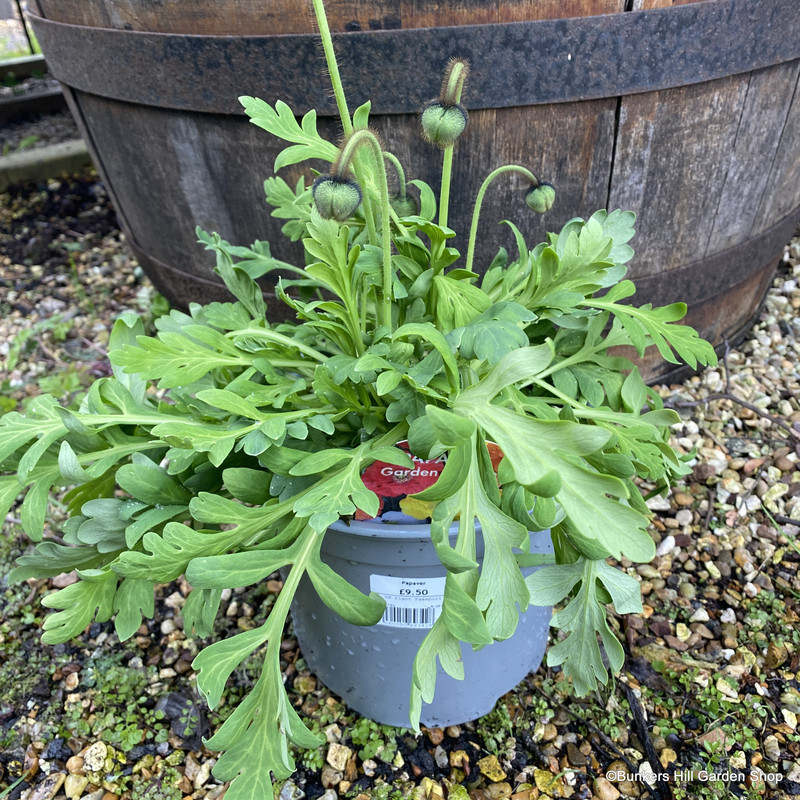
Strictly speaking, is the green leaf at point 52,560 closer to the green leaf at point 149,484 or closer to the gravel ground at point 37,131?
the green leaf at point 149,484

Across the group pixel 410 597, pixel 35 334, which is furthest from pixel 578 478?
pixel 35 334

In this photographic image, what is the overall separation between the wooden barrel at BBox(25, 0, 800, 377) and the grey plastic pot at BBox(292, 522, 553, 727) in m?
0.79

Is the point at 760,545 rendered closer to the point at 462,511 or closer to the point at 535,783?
the point at 535,783

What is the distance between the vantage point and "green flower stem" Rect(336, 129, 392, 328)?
78 cm

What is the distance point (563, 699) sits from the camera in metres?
1.25

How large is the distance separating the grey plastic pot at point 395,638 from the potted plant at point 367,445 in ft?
0.17

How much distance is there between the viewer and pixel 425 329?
83 centimetres

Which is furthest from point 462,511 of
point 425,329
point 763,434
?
point 763,434

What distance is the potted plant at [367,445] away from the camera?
776 mm

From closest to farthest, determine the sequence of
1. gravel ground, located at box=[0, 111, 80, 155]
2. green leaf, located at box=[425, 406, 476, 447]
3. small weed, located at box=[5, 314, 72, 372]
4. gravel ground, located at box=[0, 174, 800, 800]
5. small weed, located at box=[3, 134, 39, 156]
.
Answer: green leaf, located at box=[425, 406, 476, 447], gravel ground, located at box=[0, 174, 800, 800], small weed, located at box=[5, 314, 72, 372], small weed, located at box=[3, 134, 39, 156], gravel ground, located at box=[0, 111, 80, 155]

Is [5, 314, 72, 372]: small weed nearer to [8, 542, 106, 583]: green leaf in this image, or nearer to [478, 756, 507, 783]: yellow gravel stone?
[8, 542, 106, 583]: green leaf

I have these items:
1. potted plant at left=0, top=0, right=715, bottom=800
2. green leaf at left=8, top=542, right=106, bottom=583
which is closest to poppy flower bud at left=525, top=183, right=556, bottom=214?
potted plant at left=0, top=0, right=715, bottom=800

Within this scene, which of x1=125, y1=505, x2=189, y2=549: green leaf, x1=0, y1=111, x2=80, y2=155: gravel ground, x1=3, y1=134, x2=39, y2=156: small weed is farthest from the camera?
x1=0, y1=111, x2=80, y2=155: gravel ground

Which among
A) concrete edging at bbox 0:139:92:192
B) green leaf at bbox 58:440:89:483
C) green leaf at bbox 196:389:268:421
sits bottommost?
concrete edging at bbox 0:139:92:192
